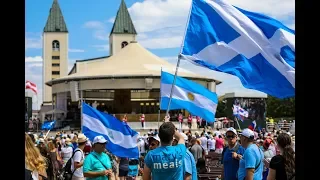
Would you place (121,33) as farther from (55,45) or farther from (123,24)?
(55,45)

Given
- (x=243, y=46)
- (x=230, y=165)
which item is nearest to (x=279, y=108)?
(x=243, y=46)

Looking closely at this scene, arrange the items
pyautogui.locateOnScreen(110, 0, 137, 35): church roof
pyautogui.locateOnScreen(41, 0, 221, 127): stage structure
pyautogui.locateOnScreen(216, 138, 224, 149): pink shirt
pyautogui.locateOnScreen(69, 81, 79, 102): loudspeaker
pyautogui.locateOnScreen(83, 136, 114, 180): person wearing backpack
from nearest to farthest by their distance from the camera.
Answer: pyautogui.locateOnScreen(83, 136, 114, 180): person wearing backpack < pyautogui.locateOnScreen(216, 138, 224, 149): pink shirt < pyautogui.locateOnScreen(41, 0, 221, 127): stage structure < pyautogui.locateOnScreen(69, 81, 79, 102): loudspeaker < pyautogui.locateOnScreen(110, 0, 137, 35): church roof

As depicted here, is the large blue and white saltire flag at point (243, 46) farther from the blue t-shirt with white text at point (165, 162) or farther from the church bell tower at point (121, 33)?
the church bell tower at point (121, 33)

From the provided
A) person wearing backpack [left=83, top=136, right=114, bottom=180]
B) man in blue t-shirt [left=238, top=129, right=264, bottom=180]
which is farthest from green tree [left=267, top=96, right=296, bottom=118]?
man in blue t-shirt [left=238, top=129, right=264, bottom=180]

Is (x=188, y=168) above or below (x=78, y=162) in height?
above

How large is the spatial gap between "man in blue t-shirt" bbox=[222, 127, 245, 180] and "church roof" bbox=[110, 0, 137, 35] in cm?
12121

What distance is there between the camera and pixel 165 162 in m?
4.95

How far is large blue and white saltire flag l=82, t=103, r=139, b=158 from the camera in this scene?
10.6 metres

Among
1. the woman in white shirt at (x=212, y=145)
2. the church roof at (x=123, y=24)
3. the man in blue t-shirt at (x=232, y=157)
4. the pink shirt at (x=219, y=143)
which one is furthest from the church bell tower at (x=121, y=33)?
the man in blue t-shirt at (x=232, y=157)

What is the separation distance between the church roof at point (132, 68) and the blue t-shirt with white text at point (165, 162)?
5614cm

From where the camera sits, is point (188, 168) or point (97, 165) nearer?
point (188, 168)

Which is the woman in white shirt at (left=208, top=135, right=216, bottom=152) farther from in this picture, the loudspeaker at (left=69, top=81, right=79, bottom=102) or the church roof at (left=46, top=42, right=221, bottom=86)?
the loudspeaker at (left=69, top=81, right=79, bottom=102)

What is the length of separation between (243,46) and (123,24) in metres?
122
